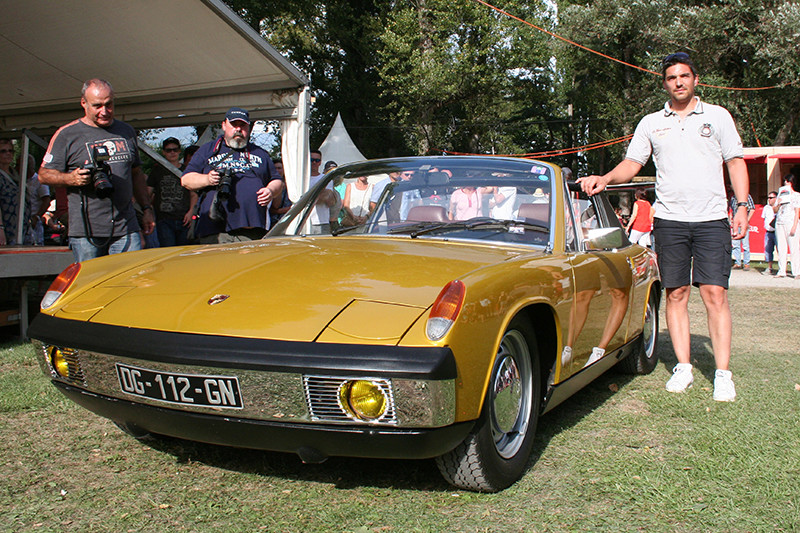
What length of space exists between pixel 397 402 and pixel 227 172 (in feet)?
10.9

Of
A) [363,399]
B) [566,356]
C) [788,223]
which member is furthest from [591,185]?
[788,223]

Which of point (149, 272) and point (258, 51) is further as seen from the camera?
point (258, 51)

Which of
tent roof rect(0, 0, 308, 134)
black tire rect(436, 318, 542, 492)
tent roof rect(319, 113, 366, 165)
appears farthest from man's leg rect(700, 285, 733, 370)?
tent roof rect(319, 113, 366, 165)

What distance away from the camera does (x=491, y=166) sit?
382 cm

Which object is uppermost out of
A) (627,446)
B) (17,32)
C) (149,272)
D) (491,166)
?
(17,32)

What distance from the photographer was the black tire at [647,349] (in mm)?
4809

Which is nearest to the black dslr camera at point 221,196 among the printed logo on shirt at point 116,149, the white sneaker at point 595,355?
the printed logo on shirt at point 116,149

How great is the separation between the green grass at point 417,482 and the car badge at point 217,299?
2.32 feet

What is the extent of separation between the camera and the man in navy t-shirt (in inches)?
201

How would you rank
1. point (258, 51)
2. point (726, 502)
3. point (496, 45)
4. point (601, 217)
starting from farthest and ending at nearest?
1. point (496, 45)
2. point (258, 51)
3. point (601, 217)
4. point (726, 502)

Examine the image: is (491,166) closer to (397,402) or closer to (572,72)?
(397,402)

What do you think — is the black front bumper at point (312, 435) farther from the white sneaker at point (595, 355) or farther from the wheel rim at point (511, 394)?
the white sneaker at point (595, 355)

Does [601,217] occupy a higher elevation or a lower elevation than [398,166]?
A: lower

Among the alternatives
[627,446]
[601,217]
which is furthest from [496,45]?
[627,446]
